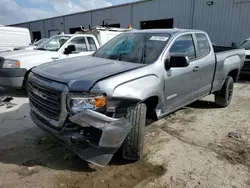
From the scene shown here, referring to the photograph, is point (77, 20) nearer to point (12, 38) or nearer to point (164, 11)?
point (164, 11)

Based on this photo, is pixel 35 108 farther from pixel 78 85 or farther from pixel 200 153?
pixel 200 153

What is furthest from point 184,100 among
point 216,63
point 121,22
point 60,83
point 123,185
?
point 121,22

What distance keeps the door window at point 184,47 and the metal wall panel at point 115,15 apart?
1649 centimetres

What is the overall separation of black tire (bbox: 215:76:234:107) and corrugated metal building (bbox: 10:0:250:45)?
29.2 ft

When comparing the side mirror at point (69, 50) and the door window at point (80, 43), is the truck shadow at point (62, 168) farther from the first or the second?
the door window at point (80, 43)

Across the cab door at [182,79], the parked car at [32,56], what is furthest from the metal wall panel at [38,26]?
the cab door at [182,79]

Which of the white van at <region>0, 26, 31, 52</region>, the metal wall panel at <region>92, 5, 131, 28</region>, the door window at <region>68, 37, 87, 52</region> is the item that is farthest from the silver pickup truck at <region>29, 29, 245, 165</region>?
the metal wall panel at <region>92, 5, 131, 28</region>

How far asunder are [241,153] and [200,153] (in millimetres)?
645

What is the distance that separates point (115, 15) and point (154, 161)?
19897 millimetres

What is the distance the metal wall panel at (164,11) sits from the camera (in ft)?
51.2

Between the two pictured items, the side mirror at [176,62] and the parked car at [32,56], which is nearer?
the side mirror at [176,62]

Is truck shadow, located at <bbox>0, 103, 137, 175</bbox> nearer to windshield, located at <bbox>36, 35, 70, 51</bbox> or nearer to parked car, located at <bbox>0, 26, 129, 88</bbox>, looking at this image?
parked car, located at <bbox>0, 26, 129, 88</bbox>

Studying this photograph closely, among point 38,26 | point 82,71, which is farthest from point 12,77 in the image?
point 38,26

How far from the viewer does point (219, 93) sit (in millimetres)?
5590
